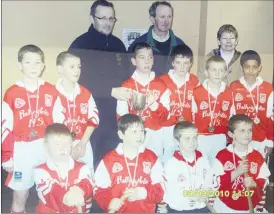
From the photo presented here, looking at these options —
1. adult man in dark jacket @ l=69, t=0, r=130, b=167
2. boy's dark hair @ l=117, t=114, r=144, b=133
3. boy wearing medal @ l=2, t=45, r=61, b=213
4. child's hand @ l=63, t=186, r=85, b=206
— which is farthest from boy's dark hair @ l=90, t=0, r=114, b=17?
child's hand @ l=63, t=186, r=85, b=206

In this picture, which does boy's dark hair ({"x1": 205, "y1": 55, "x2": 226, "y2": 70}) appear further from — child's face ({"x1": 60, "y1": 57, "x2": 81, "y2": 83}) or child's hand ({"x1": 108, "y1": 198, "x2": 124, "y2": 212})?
child's hand ({"x1": 108, "y1": 198, "x2": 124, "y2": 212})

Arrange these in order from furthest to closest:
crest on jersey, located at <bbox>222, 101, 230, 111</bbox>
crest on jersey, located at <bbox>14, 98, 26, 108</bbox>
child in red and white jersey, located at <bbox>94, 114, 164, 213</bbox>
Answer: crest on jersey, located at <bbox>222, 101, 230, 111</bbox>
child in red and white jersey, located at <bbox>94, 114, 164, 213</bbox>
crest on jersey, located at <bbox>14, 98, 26, 108</bbox>

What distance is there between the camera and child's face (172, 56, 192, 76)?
262 cm

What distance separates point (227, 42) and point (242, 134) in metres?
0.54

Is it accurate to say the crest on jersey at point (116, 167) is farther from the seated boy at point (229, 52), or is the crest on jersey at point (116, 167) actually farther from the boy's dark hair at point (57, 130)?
the seated boy at point (229, 52)

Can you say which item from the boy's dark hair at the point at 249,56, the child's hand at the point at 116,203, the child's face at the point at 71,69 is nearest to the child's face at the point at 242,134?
the boy's dark hair at the point at 249,56

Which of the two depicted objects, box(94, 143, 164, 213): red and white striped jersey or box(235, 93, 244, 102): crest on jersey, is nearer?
box(94, 143, 164, 213): red and white striped jersey

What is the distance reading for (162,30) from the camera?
262cm

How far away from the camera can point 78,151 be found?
253 centimetres

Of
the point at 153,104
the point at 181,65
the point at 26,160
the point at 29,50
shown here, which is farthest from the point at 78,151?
the point at 181,65

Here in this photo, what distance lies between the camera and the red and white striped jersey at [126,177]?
2.55 metres

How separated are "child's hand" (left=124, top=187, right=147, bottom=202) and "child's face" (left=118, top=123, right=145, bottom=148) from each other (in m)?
0.24

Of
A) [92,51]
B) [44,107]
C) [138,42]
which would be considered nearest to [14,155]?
[44,107]

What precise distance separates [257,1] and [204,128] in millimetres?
800
